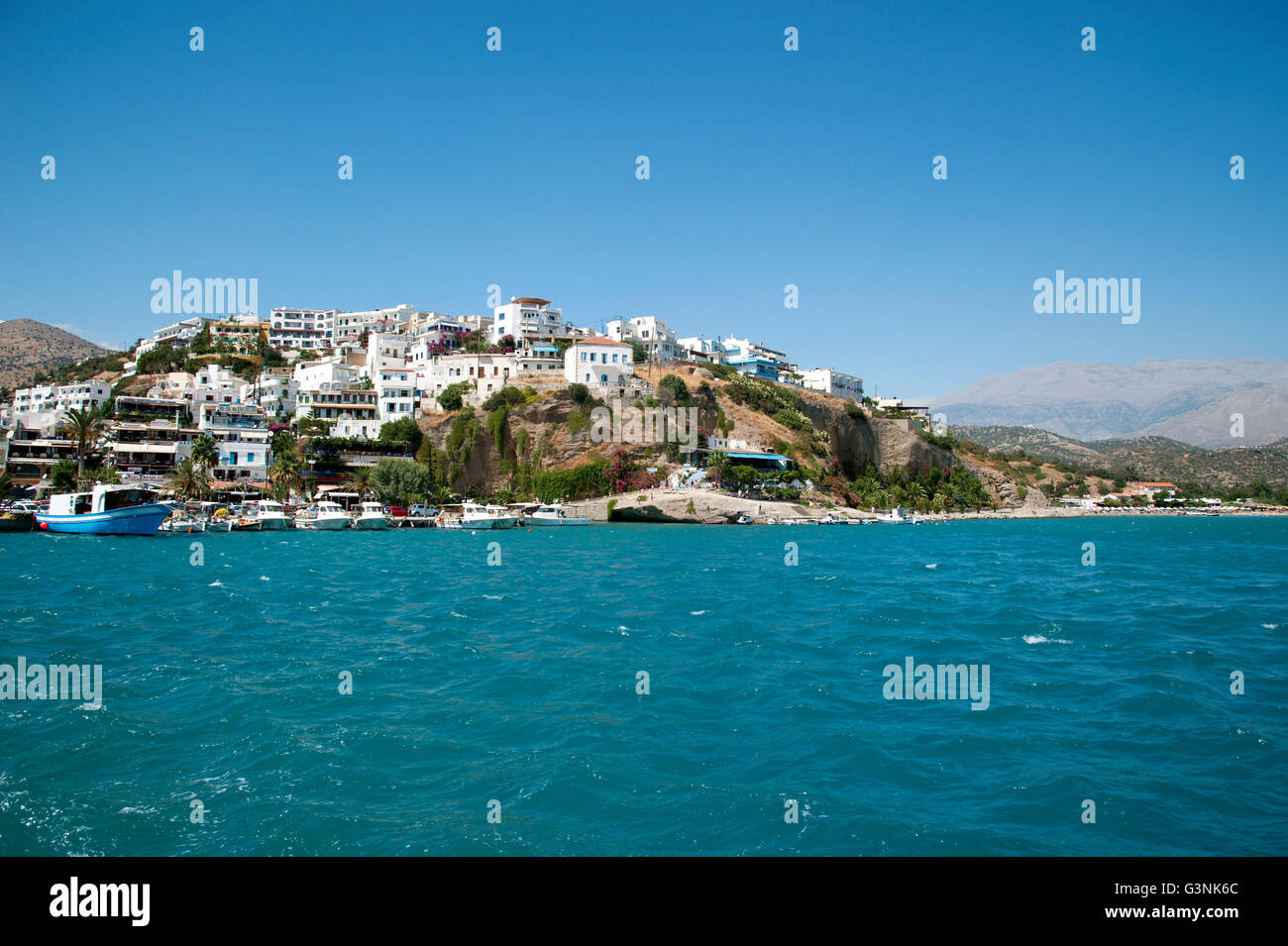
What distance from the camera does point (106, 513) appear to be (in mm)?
54438

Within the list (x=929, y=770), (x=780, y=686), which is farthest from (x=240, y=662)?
(x=929, y=770)

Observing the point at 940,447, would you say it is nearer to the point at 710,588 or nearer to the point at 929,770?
the point at 710,588

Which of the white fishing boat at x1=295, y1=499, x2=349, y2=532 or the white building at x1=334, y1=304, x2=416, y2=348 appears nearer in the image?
the white fishing boat at x1=295, y1=499, x2=349, y2=532

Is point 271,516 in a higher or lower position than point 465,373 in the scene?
lower

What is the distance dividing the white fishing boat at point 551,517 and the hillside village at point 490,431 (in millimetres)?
3834

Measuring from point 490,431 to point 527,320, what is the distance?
28792mm

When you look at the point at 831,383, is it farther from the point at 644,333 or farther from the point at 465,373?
the point at 465,373

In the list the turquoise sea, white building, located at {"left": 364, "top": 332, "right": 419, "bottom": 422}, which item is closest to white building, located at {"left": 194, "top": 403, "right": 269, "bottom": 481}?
white building, located at {"left": 364, "top": 332, "right": 419, "bottom": 422}

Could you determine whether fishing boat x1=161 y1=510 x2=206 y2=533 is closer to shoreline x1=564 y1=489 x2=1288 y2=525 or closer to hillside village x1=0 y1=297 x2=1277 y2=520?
hillside village x1=0 y1=297 x2=1277 y2=520

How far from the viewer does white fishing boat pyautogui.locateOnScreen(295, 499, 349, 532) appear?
64688mm

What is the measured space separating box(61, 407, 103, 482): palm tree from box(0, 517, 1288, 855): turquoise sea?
55.4m

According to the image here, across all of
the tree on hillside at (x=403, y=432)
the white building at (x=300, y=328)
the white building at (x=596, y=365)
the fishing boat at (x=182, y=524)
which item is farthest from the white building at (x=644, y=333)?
the fishing boat at (x=182, y=524)

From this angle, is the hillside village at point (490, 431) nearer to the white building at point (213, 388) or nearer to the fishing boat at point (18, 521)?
the white building at point (213, 388)

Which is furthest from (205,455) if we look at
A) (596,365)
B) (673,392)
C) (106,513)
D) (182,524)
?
(673,392)
